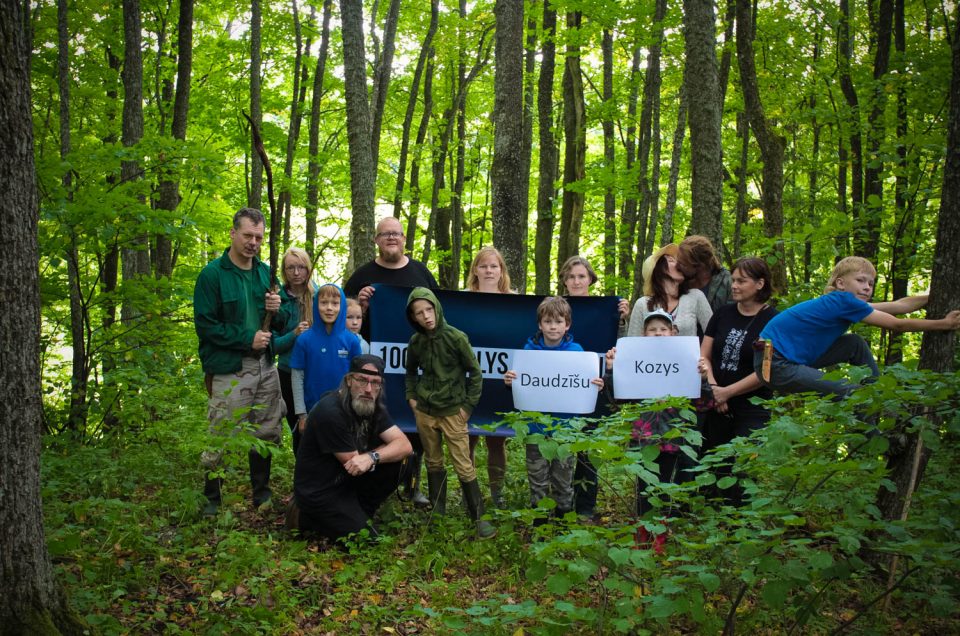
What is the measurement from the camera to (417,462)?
7.15m

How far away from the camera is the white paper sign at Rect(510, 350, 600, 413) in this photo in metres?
5.92

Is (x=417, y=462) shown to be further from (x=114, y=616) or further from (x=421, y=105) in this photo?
(x=421, y=105)

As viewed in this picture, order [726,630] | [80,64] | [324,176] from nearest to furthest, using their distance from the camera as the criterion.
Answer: [726,630], [80,64], [324,176]

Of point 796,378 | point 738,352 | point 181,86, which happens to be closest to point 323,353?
point 738,352

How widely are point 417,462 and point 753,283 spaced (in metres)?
3.60

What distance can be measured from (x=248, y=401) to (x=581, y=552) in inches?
143

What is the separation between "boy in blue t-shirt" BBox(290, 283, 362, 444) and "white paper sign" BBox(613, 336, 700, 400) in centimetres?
251

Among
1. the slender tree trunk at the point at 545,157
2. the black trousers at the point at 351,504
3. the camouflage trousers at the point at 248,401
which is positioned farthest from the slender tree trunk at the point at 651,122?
the black trousers at the point at 351,504

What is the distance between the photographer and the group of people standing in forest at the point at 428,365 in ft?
17.7

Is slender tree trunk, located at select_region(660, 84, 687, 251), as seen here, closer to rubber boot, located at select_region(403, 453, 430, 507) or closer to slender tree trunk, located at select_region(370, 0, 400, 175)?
slender tree trunk, located at select_region(370, 0, 400, 175)

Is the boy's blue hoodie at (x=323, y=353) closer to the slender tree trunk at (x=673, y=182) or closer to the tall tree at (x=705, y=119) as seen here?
the tall tree at (x=705, y=119)

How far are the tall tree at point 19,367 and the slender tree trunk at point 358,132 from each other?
6.73 meters

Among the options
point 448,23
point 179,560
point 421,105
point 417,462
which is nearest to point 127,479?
point 179,560

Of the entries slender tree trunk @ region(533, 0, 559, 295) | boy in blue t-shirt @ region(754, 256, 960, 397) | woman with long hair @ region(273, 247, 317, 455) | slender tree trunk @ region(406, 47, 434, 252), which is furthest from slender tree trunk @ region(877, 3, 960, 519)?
slender tree trunk @ region(406, 47, 434, 252)
